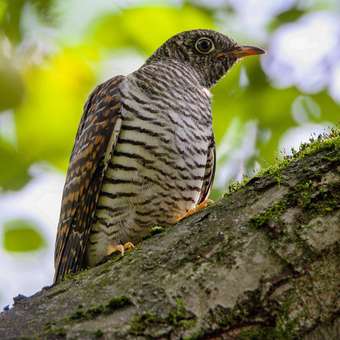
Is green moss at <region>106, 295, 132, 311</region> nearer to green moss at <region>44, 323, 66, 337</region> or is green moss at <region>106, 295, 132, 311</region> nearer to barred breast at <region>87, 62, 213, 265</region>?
green moss at <region>44, 323, 66, 337</region>

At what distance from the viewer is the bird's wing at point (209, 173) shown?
3426 millimetres

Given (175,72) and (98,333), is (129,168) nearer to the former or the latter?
(175,72)

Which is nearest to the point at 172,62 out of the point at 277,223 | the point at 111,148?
the point at 111,148

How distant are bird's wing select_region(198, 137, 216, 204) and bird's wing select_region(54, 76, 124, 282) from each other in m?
0.55

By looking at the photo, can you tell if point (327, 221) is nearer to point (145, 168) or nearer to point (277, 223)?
point (277, 223)

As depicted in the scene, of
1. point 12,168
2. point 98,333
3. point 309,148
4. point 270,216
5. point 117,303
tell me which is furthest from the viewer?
point 12,168

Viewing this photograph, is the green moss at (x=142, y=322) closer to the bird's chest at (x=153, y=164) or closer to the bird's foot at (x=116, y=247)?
the bird's foot at (x=116, y=247)

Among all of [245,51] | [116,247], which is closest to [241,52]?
[245,51]

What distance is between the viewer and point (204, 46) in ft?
13.6

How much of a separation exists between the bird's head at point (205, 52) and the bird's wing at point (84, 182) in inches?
31.9

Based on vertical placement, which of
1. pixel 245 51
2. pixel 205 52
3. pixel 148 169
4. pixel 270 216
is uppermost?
pixel 205 52

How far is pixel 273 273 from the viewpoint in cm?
180

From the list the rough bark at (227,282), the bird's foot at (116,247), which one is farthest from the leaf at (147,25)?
the rough bark at (227,282)

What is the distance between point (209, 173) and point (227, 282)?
170 centimetres
